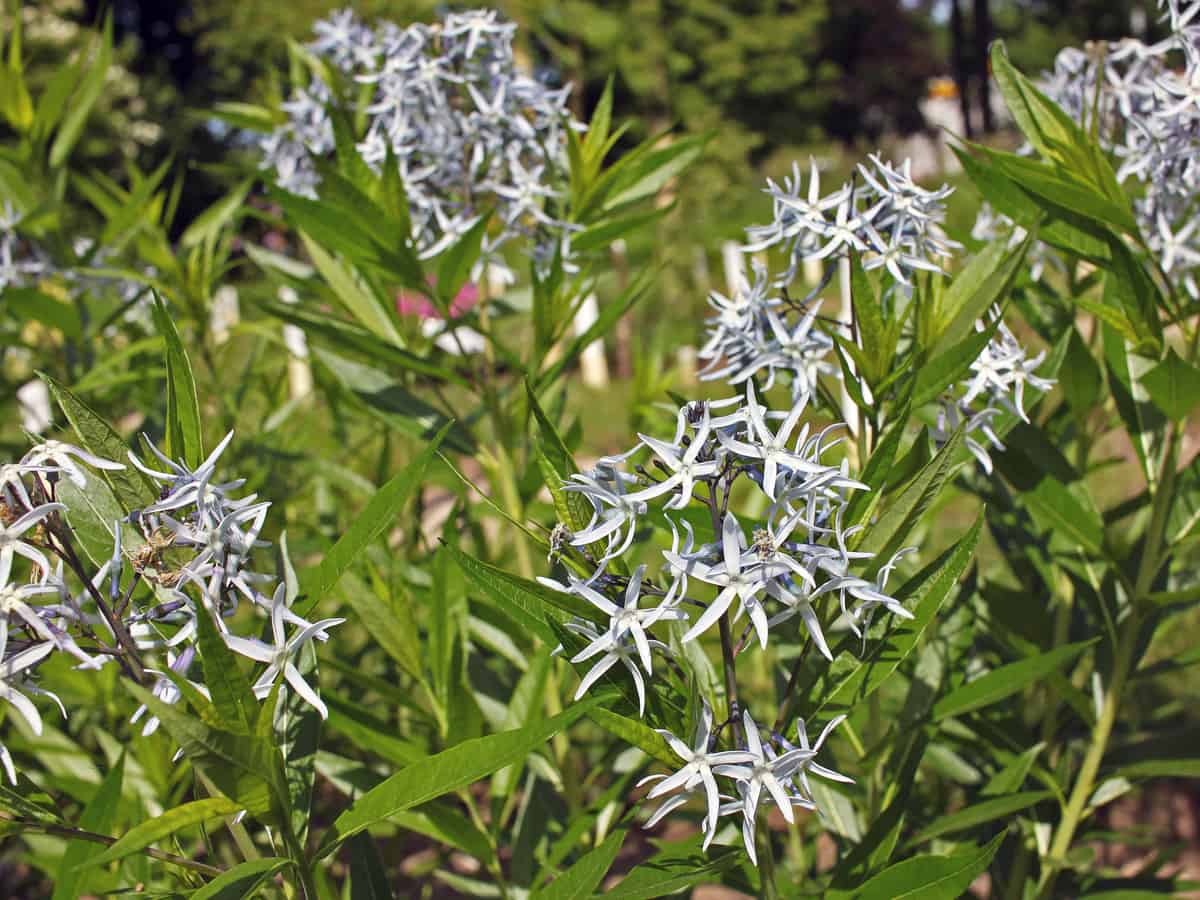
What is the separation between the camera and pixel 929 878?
3.98 feet

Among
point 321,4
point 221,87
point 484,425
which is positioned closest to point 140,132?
point 221,87

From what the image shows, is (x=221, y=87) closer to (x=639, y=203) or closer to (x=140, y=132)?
(x=140, y=132)

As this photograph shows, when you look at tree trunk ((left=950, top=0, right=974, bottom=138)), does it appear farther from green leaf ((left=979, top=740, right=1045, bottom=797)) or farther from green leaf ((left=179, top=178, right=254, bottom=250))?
green leaf ((left=979, top=740, right=1045, bottom=797))

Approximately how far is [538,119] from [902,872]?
1423mm

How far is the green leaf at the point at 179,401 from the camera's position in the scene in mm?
1124

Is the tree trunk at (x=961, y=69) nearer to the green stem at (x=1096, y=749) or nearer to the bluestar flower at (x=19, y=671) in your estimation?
the green stem at (x=1096, y=749)

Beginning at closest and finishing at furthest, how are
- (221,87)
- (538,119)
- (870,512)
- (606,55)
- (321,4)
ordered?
(870,512) → (538,119) → (321,4) → (606,55) → (221,87)

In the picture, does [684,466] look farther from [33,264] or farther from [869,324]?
[33,264]

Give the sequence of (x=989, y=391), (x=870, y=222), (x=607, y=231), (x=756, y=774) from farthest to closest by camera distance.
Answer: (x=607, y=231)
(x=989, y=391)
(x=870, y=222)
(x=756, y=774)

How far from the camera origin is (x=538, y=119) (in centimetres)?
203

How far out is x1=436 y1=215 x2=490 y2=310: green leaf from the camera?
5.36ft

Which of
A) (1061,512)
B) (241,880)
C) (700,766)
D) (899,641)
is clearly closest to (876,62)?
(1061,512)

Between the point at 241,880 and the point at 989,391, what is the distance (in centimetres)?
114

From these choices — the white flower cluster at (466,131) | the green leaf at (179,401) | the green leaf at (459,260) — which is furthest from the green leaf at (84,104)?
the green leaf at (179,401)
